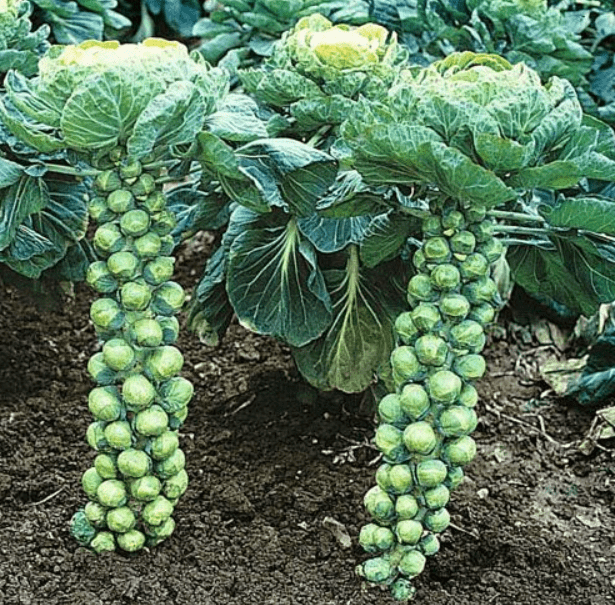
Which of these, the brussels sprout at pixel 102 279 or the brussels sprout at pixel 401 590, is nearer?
the brussels sprout at pixel 102 279

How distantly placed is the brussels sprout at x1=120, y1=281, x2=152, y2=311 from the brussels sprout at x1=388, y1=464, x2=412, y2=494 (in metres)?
0.92

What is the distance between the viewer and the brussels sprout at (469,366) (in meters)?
3.33

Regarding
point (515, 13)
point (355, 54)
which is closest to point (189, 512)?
point (355, 54)

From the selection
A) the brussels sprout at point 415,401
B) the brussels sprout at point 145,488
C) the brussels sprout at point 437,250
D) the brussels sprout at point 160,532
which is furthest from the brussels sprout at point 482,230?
the brussels sprout at point 160,532

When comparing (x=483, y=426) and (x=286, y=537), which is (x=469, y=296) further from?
(x=483, y=426)

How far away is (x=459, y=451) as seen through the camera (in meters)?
3.35

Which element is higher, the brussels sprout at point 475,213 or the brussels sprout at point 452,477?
the brussels sprout at point 475,213

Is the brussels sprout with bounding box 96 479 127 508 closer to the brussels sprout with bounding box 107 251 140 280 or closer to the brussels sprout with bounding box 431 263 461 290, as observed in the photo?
the brussels sprout with bounding box 107 251 140 280

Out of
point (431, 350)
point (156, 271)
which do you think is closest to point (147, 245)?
point (156, 271)

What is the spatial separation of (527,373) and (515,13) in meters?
1.71

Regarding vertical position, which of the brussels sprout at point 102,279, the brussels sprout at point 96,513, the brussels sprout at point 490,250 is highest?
the brussels sprout at point 490,250

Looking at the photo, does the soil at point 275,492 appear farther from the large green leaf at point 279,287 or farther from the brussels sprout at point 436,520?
the large green leaf at point 279,287

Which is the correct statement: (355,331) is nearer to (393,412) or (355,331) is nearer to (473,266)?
(393,412)

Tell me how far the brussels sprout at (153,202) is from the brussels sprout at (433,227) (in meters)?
0.81
